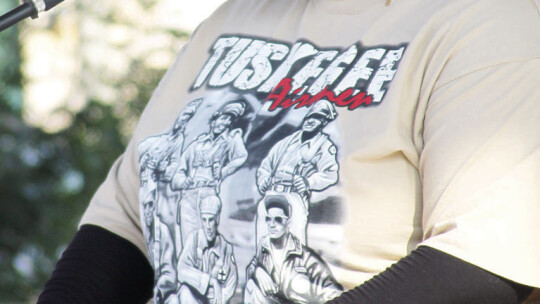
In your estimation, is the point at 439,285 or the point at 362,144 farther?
the point at 362,144

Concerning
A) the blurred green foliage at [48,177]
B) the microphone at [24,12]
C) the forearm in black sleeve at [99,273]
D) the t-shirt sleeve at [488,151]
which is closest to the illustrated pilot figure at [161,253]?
the forearm in black sleeve at [99,273]

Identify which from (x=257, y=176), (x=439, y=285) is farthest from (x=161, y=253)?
→ (x=439, y=285)

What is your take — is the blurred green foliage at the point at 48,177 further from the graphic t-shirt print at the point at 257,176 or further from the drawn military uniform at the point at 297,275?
the drawn military uniform at the point at 297,275

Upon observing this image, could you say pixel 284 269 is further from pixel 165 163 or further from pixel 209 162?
pixel 165 163

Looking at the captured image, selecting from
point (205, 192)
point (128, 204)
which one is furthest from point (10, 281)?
point (205, 192)

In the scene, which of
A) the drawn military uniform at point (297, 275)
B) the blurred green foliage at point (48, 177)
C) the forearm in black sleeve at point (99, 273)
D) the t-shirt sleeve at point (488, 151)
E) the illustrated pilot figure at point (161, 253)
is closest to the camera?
the t-shirt sleeve at point (488, 151)

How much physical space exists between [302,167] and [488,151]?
0.30m

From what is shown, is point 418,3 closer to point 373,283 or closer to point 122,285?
point 373,283

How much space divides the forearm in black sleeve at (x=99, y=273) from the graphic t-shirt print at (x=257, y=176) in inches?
6.3

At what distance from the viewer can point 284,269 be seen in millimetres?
1315

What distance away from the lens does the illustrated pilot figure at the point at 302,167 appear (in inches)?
51.1

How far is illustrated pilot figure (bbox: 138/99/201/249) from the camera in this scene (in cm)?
154

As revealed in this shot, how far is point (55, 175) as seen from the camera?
3.85 meters

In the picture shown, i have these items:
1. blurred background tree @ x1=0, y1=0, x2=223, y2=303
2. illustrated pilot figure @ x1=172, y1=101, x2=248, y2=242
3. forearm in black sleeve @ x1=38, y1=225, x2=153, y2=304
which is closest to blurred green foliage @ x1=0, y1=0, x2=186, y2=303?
blurred background tree @ x1=0, y1=0, x2=223, y2=303
